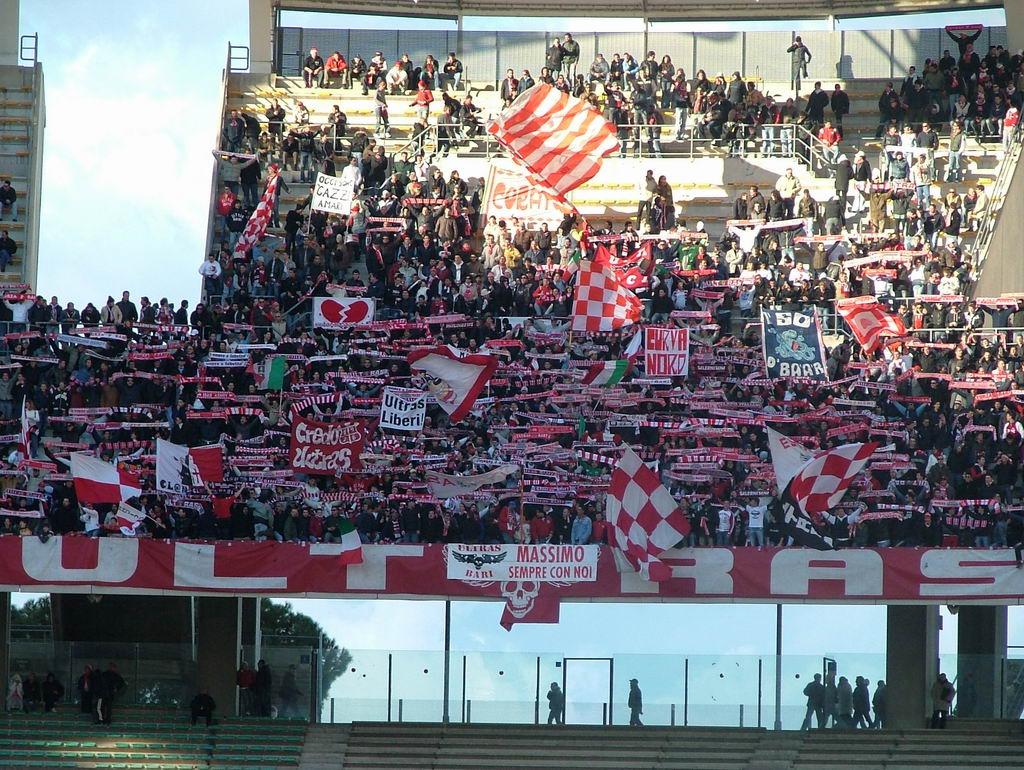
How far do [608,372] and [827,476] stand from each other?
6.15 m

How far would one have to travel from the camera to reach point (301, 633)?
1352 inches

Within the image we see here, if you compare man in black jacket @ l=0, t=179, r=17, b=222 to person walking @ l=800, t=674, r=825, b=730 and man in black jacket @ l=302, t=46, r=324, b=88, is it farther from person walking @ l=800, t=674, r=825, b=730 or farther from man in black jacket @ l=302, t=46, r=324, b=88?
person walking @ l=800, t=674, r=825, b=730

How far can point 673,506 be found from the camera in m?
30.3

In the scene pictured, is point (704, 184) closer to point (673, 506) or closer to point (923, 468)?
point (923, 468)

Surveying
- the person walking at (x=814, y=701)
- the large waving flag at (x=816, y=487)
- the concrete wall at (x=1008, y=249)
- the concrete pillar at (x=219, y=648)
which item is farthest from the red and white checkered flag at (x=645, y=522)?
the concrete wall at (x=1008, y=249)

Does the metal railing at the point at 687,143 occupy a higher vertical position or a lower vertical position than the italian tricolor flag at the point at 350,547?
higher

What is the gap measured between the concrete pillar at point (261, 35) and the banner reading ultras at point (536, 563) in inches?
970

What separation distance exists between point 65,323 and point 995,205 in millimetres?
19089

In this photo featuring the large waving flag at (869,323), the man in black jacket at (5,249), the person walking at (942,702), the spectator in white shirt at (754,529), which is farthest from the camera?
the man in black jacket at (5,249)

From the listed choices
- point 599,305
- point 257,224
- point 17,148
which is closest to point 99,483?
point 599,305

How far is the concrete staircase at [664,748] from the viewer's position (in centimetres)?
3106

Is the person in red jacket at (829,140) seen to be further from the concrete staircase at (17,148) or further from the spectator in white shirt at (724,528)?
the concrete staircase at (17,148)

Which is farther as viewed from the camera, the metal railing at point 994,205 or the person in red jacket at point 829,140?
the person in red jacket at point 829,140

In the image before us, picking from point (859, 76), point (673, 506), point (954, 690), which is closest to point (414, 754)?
point (673, 506)
